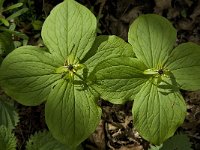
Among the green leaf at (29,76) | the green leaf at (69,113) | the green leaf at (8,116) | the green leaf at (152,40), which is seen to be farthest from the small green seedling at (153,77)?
the green leaf at (8,116)

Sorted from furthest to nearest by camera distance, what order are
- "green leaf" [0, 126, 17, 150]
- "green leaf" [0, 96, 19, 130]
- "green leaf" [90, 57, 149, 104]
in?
"green leaf" [0, 96, 19, 130]
"green leaf" [0, 126, 17, 150]
"green leaf" [90, 57, 149, 104]

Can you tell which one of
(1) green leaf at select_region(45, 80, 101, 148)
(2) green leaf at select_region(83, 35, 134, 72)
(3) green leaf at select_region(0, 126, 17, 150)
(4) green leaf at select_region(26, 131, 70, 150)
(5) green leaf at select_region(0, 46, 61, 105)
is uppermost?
(2) green leaf at select_region(83, 35, 134, 72)

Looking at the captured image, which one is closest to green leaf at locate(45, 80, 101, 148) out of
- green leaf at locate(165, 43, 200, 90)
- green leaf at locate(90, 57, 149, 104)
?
green leaf at locate(90, 57, 149, 104)

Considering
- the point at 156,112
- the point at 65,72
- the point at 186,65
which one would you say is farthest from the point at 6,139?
the point at 186,65

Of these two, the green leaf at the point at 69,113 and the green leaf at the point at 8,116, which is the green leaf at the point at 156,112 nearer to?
the green leaf at the point at 69,113

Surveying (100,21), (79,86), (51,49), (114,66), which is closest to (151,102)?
(114,66)

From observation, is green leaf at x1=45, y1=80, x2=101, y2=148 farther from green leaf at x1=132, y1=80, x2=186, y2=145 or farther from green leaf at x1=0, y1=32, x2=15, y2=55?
green leaf at x1=0, y1=32, x2=15, y2=55

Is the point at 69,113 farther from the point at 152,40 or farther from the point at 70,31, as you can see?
the point at 152,40
